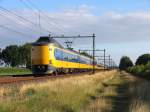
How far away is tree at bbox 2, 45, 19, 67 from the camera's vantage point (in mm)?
136375

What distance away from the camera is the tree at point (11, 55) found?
136 meters

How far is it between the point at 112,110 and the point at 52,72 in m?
21.9

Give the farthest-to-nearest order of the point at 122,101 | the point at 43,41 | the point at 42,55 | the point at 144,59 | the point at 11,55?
the point at 144,59 → the point at 11,55 → the point at 43,41 → the point at 42,55 → the point at 122,101

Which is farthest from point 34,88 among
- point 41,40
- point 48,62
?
point 41,40

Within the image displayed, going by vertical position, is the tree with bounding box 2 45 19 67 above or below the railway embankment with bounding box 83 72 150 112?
above

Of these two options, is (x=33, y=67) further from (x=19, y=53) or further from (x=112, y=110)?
(x=19, y=53)

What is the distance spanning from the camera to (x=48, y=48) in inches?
1519

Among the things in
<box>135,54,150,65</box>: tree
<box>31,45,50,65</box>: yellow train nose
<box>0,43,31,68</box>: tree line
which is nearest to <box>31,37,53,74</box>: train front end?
<box>31,45,50,65</box>: yellow train nose

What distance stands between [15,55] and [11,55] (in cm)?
161

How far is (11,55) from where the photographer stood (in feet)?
452

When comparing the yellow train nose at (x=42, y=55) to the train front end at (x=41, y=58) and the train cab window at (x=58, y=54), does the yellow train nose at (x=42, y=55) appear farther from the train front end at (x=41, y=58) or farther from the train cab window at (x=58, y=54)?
the train cab window at (x=58, y=54)

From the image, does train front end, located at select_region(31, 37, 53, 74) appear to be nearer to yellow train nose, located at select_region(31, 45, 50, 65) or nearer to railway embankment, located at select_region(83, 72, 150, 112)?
yellow train nose, located at select_region(31, 45, 50, 65)

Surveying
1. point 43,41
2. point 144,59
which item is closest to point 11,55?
point 144,59

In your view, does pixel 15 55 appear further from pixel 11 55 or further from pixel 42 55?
pixel 42 55
